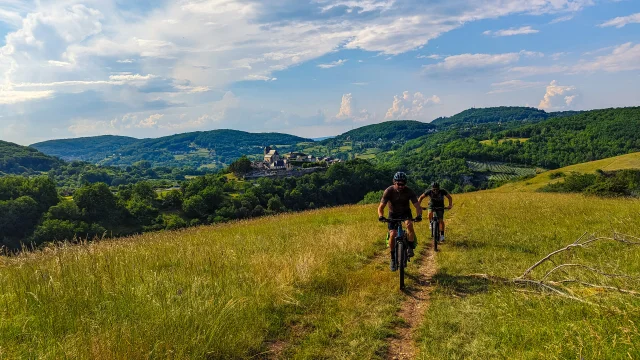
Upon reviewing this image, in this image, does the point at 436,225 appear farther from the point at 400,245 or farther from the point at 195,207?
the point at 195,207

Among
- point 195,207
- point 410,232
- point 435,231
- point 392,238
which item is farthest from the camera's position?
point 195,207

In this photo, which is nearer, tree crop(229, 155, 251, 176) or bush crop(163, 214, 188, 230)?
bush crop(163, 214, 188, 230)

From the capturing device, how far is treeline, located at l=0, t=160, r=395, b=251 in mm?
63188

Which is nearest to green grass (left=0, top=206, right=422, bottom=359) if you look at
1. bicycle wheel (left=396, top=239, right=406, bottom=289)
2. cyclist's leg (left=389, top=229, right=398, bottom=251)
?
bicycle wheel (left=396, top=239, right=406, bottom=289)

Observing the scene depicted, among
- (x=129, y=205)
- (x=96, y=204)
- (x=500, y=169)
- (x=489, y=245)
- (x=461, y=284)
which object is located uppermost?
(x=461, y=284)

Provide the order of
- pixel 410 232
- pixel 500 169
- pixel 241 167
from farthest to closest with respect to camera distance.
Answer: pixel 500 169
pixel 241 167
pixel 410 232

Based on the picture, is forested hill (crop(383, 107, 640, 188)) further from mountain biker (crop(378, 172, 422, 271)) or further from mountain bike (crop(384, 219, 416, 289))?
mountain bike (crop(384, 219, 416, 289))

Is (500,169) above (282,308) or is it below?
below

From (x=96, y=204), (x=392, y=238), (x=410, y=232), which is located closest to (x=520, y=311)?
(x=392, y=238)

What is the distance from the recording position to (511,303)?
5.79 m

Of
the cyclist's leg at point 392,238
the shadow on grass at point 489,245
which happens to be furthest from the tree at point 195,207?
the cyclist's leg at point 392,238

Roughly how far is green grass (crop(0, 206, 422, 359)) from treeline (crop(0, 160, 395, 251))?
47.0 metres

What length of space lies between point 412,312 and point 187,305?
3.99m

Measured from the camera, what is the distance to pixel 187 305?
16.9ft
